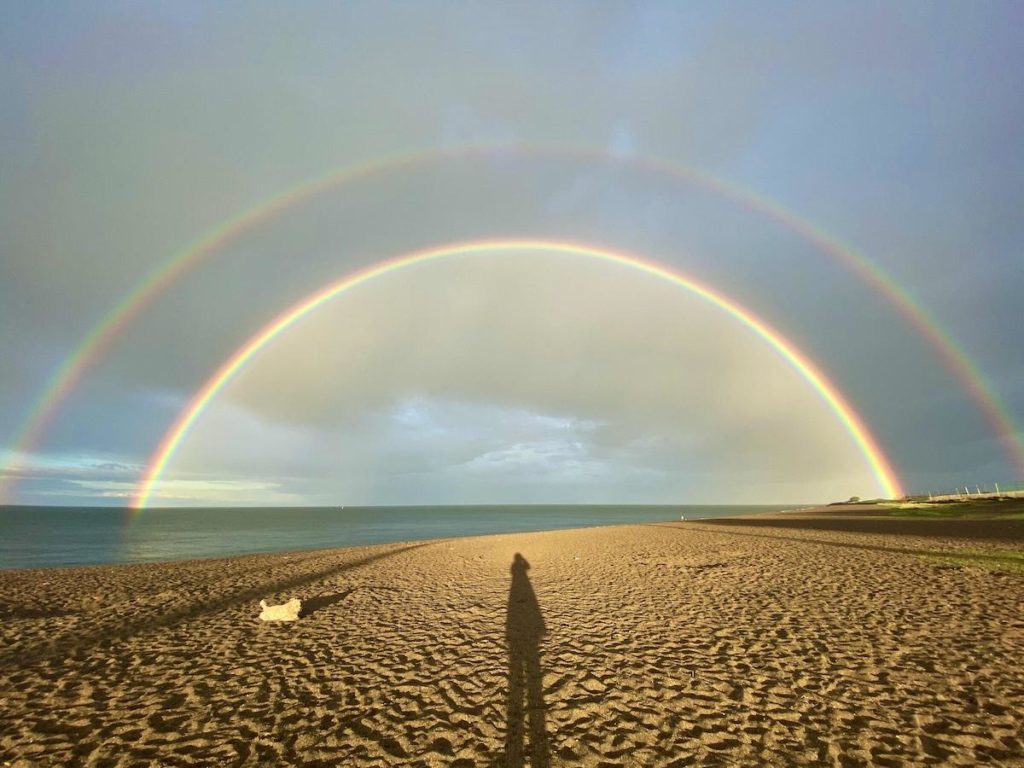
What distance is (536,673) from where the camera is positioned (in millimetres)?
8672

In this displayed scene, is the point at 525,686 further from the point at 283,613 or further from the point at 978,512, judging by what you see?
the point at 978,512

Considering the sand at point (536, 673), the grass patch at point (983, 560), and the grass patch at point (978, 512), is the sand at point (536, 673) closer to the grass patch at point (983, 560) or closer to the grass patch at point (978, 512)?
the grass patch at point (983, 560)

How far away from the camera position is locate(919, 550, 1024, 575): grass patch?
17.0 meters

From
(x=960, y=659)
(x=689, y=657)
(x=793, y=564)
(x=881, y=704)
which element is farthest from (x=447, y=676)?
(x=793, y=564)

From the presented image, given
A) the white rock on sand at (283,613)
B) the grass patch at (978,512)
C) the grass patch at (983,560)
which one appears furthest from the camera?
the grass patch at (978,512)

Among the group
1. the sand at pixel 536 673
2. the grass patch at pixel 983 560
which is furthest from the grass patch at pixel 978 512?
the sand at pixel 536 673

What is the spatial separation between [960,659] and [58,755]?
1392cm

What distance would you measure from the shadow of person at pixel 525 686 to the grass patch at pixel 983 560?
16.3 metres

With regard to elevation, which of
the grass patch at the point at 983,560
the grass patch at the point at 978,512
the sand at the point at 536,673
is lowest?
the sand at the point at 536,673

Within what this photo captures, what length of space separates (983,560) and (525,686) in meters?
21.0

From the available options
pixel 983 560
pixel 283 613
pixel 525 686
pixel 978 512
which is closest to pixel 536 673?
pixel 525 686

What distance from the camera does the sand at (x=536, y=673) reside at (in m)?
6.16

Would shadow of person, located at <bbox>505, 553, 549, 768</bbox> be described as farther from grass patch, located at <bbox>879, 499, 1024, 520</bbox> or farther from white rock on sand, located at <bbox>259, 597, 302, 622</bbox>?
grass patch, located at <bbox>879, 499, 1024, 520</bbox>

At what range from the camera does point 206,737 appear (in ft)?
21.7
